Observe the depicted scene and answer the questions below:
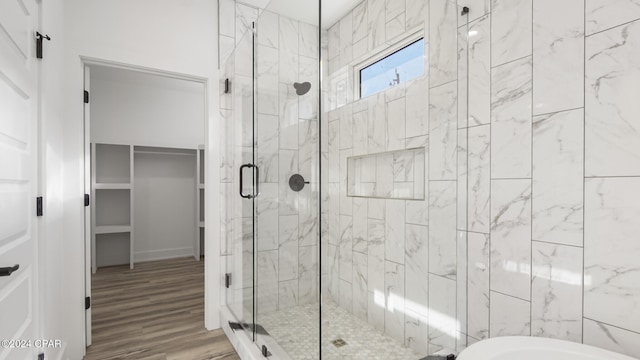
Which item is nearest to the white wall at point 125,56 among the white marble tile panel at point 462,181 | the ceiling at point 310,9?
the ceiling at point 310,9

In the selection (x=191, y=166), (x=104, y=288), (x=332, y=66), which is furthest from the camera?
(x=191, y=166)

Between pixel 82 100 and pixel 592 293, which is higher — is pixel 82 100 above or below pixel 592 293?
above

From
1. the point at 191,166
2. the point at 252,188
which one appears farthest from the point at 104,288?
the point at 252,188

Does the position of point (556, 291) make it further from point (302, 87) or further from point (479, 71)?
point (302, 87)

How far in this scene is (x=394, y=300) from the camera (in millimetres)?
2094

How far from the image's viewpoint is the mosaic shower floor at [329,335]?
5.12ft

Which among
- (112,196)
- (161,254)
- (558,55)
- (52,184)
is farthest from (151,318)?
(558,55)

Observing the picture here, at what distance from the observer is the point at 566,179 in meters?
1.21

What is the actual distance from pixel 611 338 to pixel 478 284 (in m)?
0.53

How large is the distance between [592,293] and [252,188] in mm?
1845

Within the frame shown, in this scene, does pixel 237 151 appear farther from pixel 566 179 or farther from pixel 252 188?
pixel 566 179

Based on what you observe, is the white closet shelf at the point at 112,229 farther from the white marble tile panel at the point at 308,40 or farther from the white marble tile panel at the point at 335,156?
the white marble tile panel at the point at 308,40

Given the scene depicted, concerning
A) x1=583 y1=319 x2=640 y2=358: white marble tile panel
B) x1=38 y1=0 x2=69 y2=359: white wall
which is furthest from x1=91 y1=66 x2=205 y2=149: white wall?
x1=583 y1=319 x2=640 y2=358: white marble tile panel

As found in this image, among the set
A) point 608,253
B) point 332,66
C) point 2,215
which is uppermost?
point 332,66
